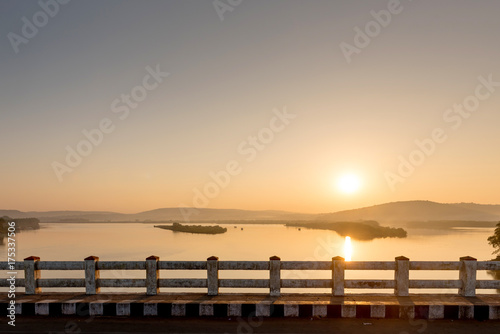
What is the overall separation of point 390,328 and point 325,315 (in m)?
1.84

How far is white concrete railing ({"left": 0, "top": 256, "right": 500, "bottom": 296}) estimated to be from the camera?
1345 cm

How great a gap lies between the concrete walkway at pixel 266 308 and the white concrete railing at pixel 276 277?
615 millimetres

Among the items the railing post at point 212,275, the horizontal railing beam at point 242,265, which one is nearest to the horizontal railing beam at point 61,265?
the railing post at point 212,275

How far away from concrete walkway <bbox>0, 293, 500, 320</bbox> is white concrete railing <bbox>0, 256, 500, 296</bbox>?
615 mm

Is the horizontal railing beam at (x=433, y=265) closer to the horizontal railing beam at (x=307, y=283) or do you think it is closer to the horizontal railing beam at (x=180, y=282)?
the horizontal railing beam at (x=307, y=283)

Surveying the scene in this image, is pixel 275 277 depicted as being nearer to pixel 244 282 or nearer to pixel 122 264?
pixel 244 282

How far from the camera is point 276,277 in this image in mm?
13438

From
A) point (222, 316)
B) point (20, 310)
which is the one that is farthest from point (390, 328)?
point (20, 310)

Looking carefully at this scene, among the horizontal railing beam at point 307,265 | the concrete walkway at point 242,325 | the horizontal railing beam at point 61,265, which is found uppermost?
the horizontal railing beam at point 307,265

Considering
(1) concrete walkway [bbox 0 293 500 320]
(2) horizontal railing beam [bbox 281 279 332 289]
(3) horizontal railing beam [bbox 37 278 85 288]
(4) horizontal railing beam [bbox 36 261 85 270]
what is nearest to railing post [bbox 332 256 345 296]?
(2) horizontal railing beam [bbox 281 279 332 289]

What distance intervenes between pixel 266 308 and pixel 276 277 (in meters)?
1.32

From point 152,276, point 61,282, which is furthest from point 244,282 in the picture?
point 61,282

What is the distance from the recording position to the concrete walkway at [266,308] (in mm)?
12250

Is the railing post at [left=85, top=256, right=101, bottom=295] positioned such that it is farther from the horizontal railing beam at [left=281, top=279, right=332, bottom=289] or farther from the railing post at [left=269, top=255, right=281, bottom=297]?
the horizontal railing beam at [left=281, top=279, right=332, bottom=289]
